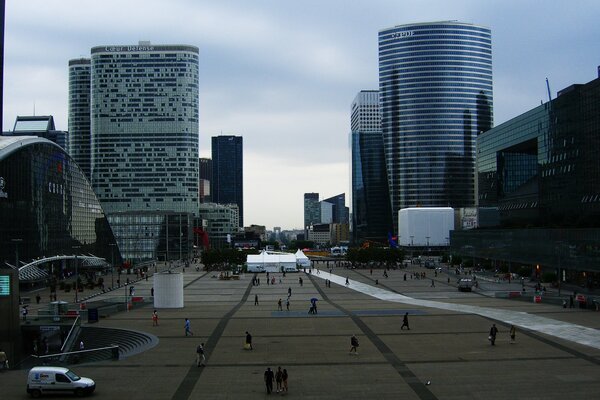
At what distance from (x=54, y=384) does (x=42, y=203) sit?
69832 mm

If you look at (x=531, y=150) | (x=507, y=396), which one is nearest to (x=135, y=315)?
(x=507, y=396)

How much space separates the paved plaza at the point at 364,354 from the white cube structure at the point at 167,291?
4.66ft

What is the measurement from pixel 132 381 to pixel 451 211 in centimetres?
17962

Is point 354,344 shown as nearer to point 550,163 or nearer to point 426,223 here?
point 550,163

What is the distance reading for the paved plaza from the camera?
25312 millimetres

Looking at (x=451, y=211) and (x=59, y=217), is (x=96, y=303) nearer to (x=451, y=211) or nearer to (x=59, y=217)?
(x=59, y=217)

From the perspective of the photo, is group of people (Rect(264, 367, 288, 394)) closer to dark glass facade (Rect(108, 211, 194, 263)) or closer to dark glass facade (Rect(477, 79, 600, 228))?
dark glass facade (Rect(477, 79, 600, 228))

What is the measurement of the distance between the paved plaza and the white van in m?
0.53

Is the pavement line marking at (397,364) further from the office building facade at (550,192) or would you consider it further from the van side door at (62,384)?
the office building facade at (550,192)

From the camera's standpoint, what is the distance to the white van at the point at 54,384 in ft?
81.8

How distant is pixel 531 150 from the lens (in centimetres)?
14275

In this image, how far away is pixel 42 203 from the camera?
8906 centimetres

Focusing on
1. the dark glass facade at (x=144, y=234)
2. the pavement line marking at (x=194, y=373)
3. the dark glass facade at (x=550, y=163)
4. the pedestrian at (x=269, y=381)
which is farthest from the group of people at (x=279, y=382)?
the dark glass facade at (x=144, y=234)

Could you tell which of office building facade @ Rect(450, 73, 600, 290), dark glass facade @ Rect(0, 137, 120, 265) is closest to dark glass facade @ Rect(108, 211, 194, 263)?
dark glass facade @ Rect(0, 137, 120, 265)
